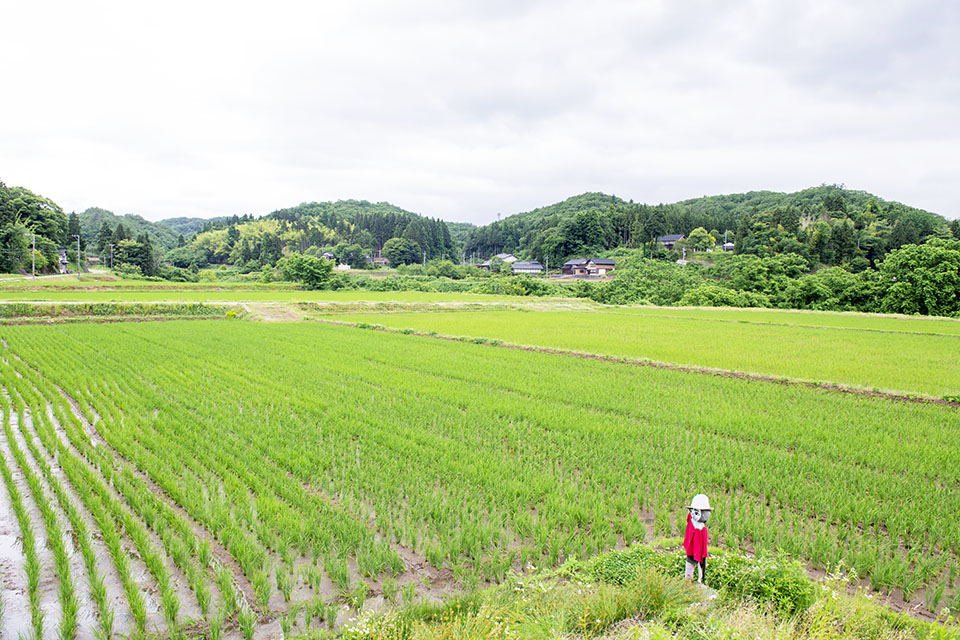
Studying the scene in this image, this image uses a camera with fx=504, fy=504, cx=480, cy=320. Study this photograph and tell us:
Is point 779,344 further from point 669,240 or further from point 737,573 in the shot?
point 669,240

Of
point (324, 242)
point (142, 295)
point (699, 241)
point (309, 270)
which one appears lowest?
point (142, 295)

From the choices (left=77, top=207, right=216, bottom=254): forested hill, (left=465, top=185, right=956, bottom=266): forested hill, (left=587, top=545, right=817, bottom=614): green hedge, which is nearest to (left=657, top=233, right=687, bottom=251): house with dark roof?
(left=465, top=185, right=956, bottom=266): forested hill

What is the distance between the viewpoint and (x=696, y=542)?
359cm

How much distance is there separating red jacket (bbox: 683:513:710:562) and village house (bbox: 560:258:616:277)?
226 ft

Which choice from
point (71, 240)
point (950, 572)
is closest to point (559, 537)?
point (950, 572)

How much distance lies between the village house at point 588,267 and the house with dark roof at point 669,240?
11003 mm

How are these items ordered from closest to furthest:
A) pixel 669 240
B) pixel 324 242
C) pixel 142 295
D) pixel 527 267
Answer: pixel 142 295 → pixel 669 240 → pixel 527 267 → pixel 324 242

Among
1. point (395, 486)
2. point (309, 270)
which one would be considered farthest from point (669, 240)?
point (395, 486)

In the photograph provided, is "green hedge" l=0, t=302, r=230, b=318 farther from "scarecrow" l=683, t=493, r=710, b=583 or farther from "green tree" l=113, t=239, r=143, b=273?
"green tree" l=113, t=239, r=143, b=273

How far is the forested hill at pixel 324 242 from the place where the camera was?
295 ft

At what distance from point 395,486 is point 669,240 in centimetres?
8188

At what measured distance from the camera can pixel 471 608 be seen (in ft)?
11.8

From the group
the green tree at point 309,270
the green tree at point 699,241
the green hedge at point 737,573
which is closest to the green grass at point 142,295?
the green tree at point 309,270

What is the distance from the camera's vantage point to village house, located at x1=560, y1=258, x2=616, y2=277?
235 ft
